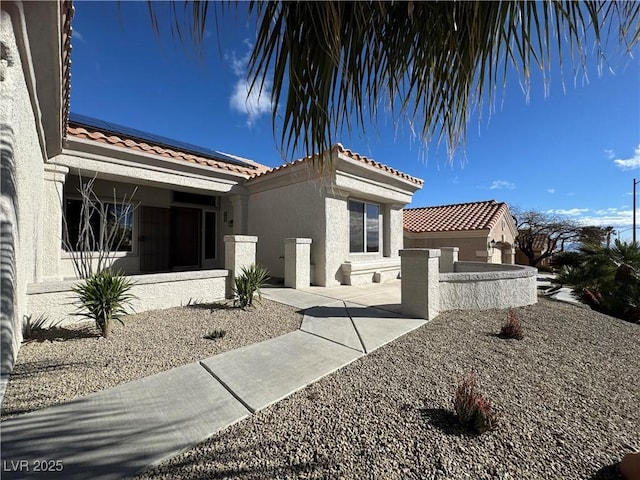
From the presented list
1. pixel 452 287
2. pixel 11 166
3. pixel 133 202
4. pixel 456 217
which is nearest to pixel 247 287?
pixel 11 166

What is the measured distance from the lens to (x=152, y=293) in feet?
19.1

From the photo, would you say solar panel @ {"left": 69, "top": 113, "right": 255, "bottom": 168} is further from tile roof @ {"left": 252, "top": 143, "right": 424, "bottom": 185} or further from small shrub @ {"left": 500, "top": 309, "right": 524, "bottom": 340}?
small shrub @ {"left": 500, "top": 309, "right": 524, "bottom": 340}

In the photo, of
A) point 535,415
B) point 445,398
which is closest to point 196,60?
point 445,398

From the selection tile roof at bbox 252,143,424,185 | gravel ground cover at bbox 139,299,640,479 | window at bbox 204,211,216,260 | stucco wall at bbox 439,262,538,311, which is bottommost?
gravel ground cover at bbox 139,299,640,479

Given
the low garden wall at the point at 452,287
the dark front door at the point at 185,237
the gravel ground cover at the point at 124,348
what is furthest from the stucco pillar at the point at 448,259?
the dark front door at the point at 185,237

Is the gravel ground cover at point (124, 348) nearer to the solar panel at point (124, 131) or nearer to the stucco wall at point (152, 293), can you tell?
the stucco wall at point (152, 293)

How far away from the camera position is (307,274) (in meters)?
8.58

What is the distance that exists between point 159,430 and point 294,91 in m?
2.94

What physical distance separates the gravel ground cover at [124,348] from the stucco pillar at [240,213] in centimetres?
523

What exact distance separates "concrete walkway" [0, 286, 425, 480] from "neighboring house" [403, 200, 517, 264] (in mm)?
12086

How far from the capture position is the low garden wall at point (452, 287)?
5.54 meters

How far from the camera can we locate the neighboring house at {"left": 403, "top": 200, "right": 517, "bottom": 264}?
1408 cm

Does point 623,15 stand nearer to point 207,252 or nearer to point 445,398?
point 445,398

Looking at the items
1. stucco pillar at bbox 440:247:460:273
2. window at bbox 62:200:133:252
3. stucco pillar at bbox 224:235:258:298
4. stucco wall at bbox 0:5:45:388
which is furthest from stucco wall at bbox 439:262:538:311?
window at bbox 62:200:133:252
